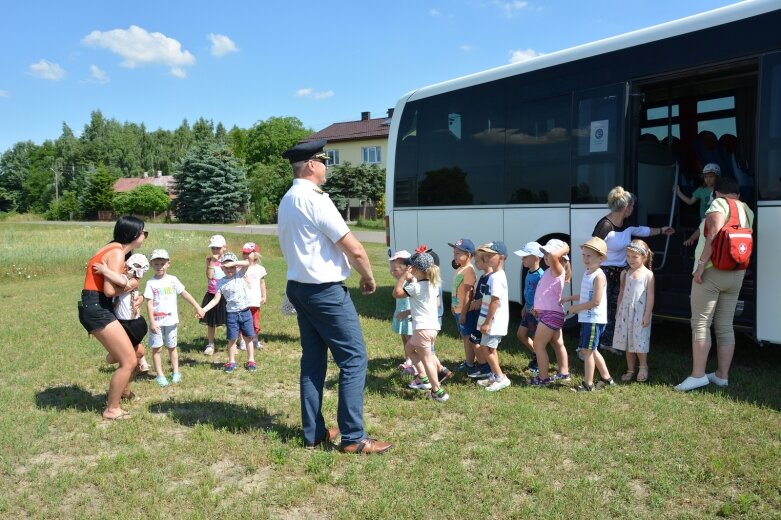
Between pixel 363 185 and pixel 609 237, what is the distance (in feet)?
126

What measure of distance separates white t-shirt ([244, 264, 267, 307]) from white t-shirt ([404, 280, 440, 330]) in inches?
88.9

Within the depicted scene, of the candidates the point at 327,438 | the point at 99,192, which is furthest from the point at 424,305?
the point at 99,192

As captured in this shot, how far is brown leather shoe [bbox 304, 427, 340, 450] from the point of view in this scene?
4.36 metres

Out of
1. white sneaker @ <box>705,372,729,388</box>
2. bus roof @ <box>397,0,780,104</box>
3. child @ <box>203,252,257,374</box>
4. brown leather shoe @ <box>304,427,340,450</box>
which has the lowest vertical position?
brown leather shoe @ <box>304,427,340,450</box>

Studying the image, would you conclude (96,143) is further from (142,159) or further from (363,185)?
(363,185)

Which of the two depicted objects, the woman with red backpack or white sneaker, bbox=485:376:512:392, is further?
white sneaker, bbox=485:376:512:392

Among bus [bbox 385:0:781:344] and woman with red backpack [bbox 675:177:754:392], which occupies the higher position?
bus [bbox 385:0:781:344]

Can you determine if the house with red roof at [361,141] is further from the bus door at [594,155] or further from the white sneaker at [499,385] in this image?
the white sneaker at [499,385]

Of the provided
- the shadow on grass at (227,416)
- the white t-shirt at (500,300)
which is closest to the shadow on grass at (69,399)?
the shadow on grass at (227,416)

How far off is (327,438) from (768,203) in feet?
14.7

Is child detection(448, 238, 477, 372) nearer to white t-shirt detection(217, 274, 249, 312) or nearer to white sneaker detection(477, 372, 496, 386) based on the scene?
white sneaker detection(477, 372, 496, 386)

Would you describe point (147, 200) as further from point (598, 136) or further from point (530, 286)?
point (530, 286)

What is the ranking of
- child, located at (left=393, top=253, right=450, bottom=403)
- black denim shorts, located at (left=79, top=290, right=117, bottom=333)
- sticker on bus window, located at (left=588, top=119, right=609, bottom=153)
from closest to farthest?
black denim shorts, located at (left=79, top=290, right=117, bottom=333) → child, located at (left=393, top=253, right=450, bottom=403) → sticker on bus window, located at (left=588, top=119, right=609, bottom=153)

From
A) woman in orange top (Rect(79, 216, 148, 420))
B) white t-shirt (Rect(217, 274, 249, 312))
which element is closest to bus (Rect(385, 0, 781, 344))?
white t-shirt (Rect(217, 274, 249, 312))
